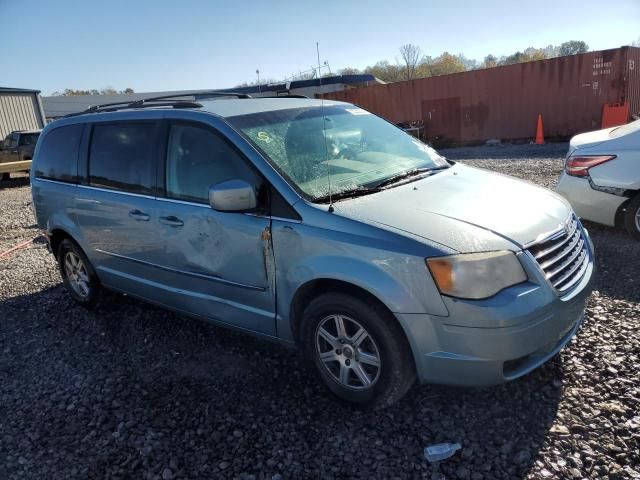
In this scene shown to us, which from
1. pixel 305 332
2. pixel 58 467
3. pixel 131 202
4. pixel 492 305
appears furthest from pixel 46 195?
pixel 492 305

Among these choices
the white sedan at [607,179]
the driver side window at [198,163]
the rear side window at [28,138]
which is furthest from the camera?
the rear side window at [28,138]

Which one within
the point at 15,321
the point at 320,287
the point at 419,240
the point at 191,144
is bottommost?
the point at 15,321

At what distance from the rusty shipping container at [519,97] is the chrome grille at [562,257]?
15.0m

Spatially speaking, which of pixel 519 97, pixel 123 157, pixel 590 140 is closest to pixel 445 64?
pixel 519 97

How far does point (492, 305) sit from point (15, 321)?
4.65 meters

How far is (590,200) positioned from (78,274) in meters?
5.50

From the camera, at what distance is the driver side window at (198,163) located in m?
3.27

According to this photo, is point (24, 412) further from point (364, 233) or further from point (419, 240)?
point (419, 240)

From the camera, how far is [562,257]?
9.20ft

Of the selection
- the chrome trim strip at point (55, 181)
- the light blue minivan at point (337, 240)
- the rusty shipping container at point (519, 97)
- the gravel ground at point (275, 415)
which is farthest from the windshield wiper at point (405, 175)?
the rusty shipping container at point (519, 97)

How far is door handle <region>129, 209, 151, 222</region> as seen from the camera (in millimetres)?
3768

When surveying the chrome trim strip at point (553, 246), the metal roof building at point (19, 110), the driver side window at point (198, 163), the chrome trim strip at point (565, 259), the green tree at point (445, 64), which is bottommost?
the chrome trim strip at point (565, 259)

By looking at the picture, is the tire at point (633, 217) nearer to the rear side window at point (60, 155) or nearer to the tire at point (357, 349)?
the tire at point (357, 349)

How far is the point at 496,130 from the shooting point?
1753 cm
